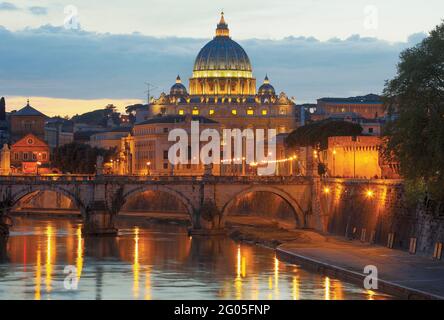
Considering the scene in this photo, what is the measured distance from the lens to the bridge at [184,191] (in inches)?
3770

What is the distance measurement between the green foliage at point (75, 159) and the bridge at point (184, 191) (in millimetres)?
49573

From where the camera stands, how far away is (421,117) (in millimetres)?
64312

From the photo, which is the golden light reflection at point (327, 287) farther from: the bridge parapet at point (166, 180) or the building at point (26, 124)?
the building at point (26, 124)

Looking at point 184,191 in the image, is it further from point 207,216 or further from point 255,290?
point 255,290

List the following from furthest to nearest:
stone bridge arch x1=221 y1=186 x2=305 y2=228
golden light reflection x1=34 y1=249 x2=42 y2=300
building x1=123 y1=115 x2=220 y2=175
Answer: building x1=123 y1=115 x2=220 y2=175, stone bridge arch x1=221 y1=186 x2=305 y2=228, golden light reflection x1=34 y1=249 x2=42 y2=300

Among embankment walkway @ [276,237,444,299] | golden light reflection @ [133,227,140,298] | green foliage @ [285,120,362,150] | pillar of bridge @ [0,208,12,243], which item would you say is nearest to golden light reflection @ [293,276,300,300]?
embankment walkway @ [276,237,444,299]

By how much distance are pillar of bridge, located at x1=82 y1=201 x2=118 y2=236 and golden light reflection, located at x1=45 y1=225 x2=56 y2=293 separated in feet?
7.87

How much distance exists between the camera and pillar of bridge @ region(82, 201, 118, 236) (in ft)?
309

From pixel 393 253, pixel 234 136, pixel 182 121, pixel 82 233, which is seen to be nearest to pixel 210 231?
pixel 82 233

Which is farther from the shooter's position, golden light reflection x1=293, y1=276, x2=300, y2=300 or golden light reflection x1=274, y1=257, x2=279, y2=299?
golden light reflection x1=274, y1=257, x2=279, y2=299

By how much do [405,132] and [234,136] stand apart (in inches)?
5095

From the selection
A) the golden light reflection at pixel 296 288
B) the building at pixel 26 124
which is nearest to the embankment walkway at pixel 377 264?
the golden light reflection at pixel 296 288

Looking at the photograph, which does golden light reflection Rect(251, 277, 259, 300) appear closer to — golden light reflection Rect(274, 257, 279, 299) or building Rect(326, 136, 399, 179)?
golden light reflection Rect(274, 257, 279, 299)

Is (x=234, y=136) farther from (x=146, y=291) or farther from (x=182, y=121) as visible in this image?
(x=146, y=291)
